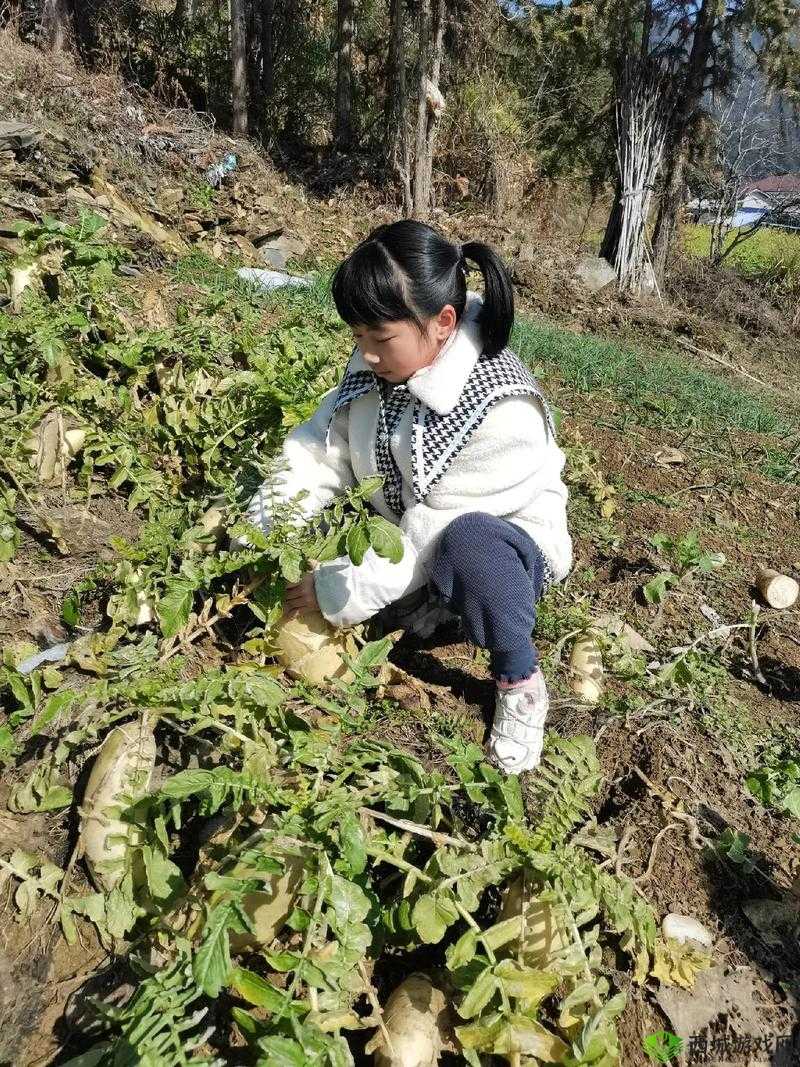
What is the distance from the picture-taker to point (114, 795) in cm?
149

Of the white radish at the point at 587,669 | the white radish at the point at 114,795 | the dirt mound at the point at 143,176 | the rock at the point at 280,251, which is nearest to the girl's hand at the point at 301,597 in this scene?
the white radish at the point at 114,795

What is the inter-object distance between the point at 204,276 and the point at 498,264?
10.9ft

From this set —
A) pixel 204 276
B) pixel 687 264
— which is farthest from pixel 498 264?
pixel 687 264

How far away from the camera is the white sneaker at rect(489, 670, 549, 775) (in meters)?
1.79

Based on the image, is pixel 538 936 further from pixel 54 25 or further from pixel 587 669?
pixel 54 25

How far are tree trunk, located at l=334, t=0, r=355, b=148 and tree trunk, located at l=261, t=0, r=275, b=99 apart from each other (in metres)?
0.83

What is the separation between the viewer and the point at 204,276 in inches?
180

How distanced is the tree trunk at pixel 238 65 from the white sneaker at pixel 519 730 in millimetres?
8739

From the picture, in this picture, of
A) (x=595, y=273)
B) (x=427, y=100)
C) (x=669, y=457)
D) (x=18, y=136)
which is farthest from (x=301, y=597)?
(x=427, y=100)

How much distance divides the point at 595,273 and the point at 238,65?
4.64 meters

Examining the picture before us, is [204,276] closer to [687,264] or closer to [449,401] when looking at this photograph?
[449,401]

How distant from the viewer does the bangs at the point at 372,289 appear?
165 centimetres

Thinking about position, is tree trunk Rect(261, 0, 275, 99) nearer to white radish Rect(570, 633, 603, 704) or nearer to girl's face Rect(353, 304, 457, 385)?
girl's face Rect(353, 304, 457, 385)

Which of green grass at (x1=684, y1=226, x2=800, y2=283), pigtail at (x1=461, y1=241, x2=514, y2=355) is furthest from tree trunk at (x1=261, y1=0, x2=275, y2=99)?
pigtail at (x1=461, y1=241, x2=514, y2=355)
